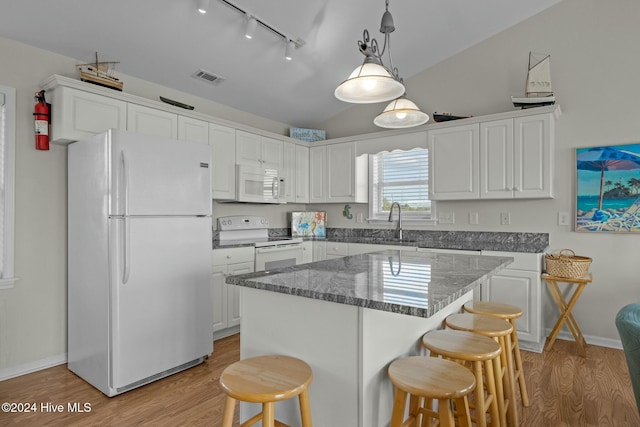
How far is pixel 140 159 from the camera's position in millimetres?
2521

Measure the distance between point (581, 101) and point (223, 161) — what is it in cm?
354

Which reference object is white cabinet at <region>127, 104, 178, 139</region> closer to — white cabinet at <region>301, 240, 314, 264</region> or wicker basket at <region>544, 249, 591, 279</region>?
white cabinet at <region>301, 240, 314, 264</region>

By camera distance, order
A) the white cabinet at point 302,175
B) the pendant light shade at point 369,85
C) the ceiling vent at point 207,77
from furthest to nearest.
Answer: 1. the white cabinet at point 302,175
2. the ceiling vent at point 207,77
3. the pendant light shade at point 369,85

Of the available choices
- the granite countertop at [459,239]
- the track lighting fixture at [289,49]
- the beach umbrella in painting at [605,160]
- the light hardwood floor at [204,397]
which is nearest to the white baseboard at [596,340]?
the light hardwood floor at [204,397]

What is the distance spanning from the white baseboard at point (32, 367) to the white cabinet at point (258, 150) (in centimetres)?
235

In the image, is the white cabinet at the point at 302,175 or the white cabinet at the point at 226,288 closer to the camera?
the white cabinet at the point at 226,288

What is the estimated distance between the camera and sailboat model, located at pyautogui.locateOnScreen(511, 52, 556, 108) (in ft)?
11.2

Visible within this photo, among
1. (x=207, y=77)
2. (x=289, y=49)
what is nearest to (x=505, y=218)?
(x=289, y=49)

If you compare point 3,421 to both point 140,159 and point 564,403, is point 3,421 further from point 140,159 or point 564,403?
point 564,403

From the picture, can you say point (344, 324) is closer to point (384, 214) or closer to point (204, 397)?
point (204, 397)

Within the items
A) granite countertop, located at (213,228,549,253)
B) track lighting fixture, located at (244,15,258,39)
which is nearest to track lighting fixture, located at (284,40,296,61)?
track lighting fixture, located at (244,15,258,39)

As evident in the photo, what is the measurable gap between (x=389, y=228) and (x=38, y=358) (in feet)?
11.9

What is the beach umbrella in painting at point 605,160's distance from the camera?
3264mm

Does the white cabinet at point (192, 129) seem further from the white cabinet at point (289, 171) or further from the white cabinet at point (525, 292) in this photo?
the white cabinet at point (525, 292)
